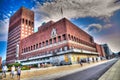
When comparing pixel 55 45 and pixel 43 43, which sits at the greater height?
pixel 43 43

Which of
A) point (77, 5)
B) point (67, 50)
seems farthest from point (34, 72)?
point (67, 50)

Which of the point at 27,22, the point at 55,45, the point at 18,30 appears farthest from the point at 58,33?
the point at 27,22

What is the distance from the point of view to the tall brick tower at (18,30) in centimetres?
5335

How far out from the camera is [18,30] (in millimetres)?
55438

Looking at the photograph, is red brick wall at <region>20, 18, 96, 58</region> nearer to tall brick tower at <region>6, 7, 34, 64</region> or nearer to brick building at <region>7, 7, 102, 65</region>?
brick building at <region>7, 7, 102, 65</region>

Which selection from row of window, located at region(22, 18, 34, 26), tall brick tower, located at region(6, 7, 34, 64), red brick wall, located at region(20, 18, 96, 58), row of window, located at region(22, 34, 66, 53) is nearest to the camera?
red brick wall, located at region(20, 18, 96, 58)

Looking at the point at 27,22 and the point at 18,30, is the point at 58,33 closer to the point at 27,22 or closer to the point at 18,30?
the point at 18,30

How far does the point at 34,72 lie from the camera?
12.1m

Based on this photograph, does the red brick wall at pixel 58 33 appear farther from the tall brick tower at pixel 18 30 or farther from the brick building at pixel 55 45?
the tall brick tower at pixel 18 30

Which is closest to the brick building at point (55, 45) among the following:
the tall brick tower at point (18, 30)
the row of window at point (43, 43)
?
the row of window at point (43, 43)

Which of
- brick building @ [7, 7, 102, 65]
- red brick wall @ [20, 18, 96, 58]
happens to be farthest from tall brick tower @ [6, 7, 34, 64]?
red brick wall @ [20, 18, 96, 58]

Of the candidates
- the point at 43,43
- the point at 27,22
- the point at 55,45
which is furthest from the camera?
the point at 27,22

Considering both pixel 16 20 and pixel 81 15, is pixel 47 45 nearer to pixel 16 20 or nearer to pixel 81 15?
pixel 81 15

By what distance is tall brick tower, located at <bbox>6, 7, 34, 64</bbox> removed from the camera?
175 feet
